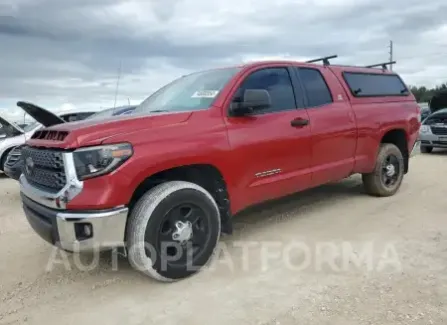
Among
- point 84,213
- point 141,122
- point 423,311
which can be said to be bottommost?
point 423,311

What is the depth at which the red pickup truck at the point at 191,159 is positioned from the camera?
3166 mm

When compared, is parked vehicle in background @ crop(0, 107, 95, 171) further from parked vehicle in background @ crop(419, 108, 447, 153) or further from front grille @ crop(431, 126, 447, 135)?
front grille @ crop(431, 126, 447, 135)

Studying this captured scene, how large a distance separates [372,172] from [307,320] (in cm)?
345

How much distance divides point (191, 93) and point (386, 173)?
3.25 meters

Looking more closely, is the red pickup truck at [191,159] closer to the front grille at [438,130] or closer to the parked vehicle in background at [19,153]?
the parked vehicle in background at [19,153]

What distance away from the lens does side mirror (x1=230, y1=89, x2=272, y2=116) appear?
3785mm

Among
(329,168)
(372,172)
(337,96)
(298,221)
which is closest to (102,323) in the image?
(298,221)

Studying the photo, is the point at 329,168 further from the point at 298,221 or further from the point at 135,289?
the point at 135,289

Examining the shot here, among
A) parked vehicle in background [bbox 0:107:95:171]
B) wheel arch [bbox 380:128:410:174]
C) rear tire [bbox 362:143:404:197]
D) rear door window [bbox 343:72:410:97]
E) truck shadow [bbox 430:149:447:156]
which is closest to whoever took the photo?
rear door window [bbox 343:72:410:97]

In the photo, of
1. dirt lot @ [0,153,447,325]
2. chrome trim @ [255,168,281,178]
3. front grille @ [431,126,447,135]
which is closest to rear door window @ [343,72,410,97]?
dirt lot @ [0,153,447,325]

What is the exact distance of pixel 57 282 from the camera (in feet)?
11.9

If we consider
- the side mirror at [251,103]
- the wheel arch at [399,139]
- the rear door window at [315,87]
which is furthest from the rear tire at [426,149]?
the side mirror at [251,103]

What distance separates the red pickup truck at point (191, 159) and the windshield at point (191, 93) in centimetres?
2

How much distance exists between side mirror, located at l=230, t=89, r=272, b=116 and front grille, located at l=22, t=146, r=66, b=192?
1593 mm
